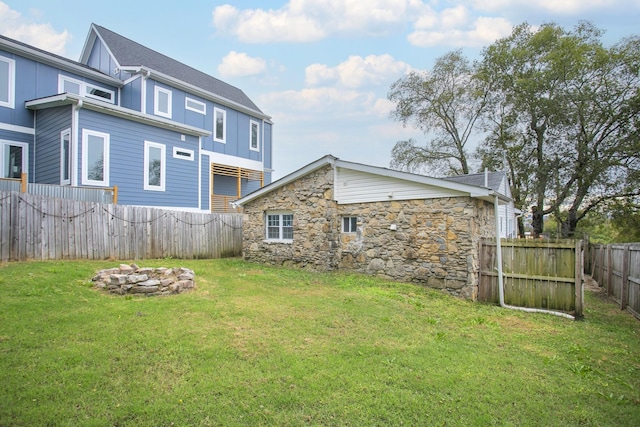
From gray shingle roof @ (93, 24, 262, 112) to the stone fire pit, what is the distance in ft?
39.3

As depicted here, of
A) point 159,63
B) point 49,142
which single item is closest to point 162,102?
point 159,63

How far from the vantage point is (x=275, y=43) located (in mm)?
15641

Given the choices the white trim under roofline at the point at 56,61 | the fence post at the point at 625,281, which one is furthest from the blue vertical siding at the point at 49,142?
the fence post at the point at 625,281

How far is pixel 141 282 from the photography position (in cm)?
709

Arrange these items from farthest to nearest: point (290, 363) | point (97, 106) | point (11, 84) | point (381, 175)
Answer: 1. point (11, 84)
2. point (97, 106)
3. point (381, 175)
4. point (290, 363)

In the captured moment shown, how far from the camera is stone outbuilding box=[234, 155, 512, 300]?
9320 millimetres

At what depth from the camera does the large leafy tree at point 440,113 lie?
91.2 ft

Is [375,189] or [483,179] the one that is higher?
[483,179]

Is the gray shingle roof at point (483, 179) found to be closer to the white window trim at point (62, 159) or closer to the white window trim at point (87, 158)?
the white window trim at point (87, 158)

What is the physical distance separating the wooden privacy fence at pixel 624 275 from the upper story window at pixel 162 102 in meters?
17.9

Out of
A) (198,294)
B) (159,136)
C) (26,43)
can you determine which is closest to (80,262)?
(198,294)

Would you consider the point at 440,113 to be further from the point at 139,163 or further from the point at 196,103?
the point at 139,163

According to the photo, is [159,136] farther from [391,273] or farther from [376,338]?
[376,338]

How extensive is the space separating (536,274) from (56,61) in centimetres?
1765
